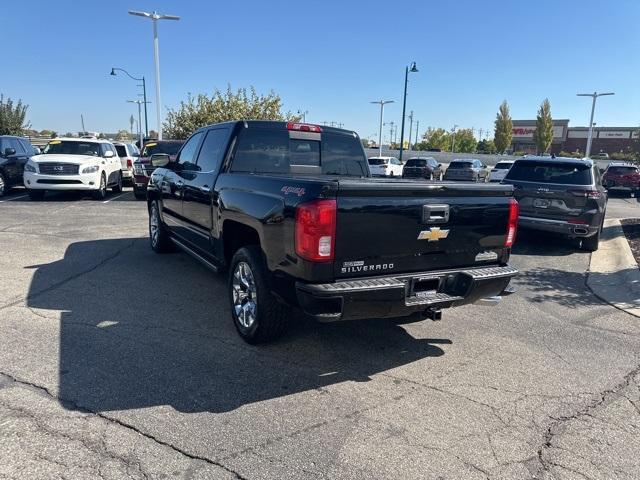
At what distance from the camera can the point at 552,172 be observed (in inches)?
345

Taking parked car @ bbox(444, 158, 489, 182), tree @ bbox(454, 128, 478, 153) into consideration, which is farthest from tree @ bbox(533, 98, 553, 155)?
parked car @ bbox(444, 158, 489, 182)

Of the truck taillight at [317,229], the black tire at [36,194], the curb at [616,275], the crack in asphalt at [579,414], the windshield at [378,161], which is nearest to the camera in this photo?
the crack in asphalt at [579,414]

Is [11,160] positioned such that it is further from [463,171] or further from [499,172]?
[499,172]

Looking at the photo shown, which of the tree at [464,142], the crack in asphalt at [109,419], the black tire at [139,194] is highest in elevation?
the tree at [464,142]

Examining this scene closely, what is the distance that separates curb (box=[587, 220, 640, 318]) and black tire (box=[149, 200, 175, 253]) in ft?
20.2

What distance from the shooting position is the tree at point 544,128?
72250 mm

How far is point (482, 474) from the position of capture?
2.72m

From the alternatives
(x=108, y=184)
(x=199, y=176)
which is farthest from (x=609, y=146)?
(x=199, y=176)

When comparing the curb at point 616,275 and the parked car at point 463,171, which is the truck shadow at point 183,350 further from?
the parked car at point 463,171

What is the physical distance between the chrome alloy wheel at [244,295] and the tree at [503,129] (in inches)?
3188

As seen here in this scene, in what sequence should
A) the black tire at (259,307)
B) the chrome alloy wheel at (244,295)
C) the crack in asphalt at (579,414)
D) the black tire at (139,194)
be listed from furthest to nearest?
the black tire at (139,194)
the chrome alloy wheel at (244,295)
the black tire at (259,307)
the crack in asphalt at (579,414)

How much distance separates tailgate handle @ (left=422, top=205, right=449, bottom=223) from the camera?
3.73m

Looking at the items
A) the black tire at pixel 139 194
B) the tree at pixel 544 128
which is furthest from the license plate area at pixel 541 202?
the tree at pixel 544 128

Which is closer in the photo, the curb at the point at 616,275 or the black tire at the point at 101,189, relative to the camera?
the curb at the point at 616,275
